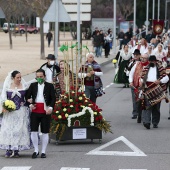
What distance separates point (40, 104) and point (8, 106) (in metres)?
0.59

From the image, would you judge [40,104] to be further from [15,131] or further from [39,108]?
[15,131]

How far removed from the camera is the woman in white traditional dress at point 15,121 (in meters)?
12.3

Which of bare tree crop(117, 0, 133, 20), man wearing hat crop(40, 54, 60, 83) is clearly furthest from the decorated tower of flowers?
bare tree crop(117, 0, 133, 20)

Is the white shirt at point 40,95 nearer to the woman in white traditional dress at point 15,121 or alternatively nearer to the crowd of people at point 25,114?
the crowd of people at point 25,114

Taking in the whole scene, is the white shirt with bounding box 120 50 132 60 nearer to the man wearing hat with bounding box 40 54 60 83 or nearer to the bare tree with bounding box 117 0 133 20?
the man wearing hat with bounding box 40 54 60 83

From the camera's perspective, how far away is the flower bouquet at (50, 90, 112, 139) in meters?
13.8

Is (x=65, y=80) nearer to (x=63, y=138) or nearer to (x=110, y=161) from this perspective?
(x=63, y=138)

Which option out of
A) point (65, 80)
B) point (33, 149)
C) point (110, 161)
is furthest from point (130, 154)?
point (65, 80)

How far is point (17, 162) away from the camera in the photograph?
11.9m

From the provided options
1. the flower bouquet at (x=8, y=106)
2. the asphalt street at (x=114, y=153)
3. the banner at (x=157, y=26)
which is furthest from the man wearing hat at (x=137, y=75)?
the banner at (x=157, y=26)

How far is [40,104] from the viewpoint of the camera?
40.7 ft

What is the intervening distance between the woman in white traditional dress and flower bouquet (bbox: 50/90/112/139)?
1.48m

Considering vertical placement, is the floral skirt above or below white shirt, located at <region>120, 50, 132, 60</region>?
below

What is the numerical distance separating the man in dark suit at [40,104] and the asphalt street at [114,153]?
35cm
